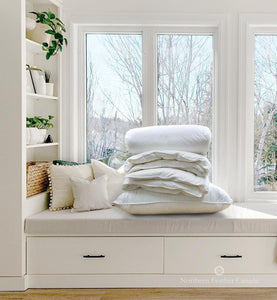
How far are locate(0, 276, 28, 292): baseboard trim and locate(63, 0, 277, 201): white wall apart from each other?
157 centimetres

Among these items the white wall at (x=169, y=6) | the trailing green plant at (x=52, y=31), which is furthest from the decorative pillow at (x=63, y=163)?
the white wall at (x=169, y=6)

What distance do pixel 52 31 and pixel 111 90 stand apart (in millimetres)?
698

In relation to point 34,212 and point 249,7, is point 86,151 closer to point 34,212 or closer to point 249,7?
point 34,212

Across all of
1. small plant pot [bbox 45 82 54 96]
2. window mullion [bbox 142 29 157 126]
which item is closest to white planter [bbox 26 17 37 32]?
small plant pot [bbox 45 82 54 96]

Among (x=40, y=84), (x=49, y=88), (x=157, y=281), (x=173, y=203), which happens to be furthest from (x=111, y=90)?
(x=157, y=281)

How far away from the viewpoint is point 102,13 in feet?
11.2

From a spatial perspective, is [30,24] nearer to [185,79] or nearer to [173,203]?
[185,79]

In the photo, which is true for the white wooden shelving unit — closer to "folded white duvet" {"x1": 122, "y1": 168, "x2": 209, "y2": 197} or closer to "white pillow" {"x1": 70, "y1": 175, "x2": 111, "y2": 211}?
"white pillow" {"x1": 70, "y1": 175, "x2": 111, "y2": 211}

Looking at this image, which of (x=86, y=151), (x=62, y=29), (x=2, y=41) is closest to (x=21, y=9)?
(x=2, y=41)

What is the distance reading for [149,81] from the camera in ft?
11.6

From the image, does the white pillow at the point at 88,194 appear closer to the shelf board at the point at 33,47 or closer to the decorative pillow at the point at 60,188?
the decorative pillow at the point at 60,188

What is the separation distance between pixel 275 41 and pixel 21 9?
80.9 inches

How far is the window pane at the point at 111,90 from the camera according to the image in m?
3.56

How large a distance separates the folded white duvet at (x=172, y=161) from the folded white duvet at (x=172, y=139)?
134 millimetres
